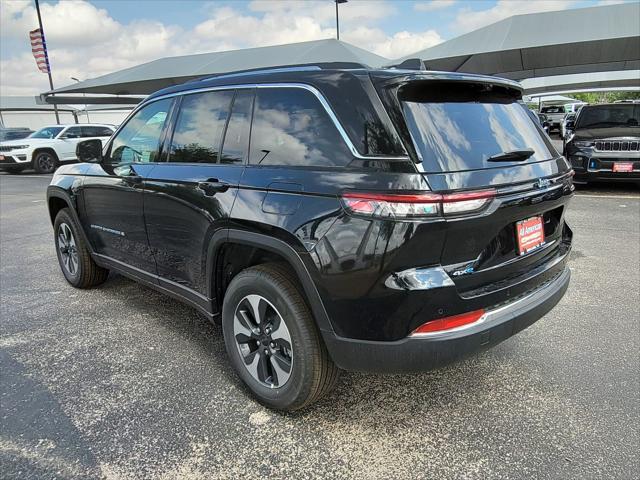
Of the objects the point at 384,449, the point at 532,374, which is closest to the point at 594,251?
the point at 532,374

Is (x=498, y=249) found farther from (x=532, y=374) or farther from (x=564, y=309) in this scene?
(x=564, y=309)

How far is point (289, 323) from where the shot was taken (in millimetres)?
2434

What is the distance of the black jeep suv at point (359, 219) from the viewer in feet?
6.89

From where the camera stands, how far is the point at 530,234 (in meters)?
2.52

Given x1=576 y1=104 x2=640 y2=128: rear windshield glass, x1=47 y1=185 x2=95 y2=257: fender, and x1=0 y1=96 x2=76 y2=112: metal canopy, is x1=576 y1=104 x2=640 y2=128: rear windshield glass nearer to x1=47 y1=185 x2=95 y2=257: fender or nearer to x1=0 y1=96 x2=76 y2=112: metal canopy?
x1=47 y1=185 x2=95 y2=257: fender

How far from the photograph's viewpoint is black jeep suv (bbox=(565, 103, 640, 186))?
28.2ft

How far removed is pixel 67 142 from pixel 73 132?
1.94ft

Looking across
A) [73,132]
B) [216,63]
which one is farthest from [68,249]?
[216,63]

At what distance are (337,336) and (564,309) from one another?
8.54ft

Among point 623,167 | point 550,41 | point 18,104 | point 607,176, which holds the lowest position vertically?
point 607,176

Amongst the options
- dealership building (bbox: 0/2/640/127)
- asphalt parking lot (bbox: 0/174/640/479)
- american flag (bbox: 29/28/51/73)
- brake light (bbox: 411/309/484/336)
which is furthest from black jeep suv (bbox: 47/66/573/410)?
american flag (bbox: 29/28/51/73)

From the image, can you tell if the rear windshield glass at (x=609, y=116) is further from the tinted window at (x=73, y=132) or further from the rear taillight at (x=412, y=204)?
the tinted window at (x=73, y=132)

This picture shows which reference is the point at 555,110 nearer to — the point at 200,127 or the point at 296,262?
the point at 200,127

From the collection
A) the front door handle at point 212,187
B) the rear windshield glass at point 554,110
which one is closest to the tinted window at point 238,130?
the front door handle at point 212,187
